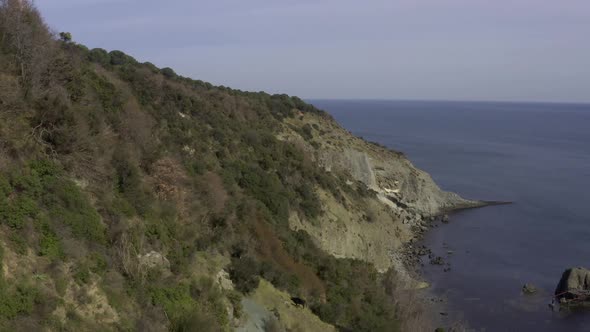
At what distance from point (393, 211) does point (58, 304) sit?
49895 mm

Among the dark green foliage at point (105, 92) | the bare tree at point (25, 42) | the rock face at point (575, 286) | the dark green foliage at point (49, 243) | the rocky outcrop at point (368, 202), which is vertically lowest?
the rock face at point (575, 286)

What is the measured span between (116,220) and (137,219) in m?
1.26

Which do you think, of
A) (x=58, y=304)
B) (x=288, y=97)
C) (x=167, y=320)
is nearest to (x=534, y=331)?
(x=167, y=320)

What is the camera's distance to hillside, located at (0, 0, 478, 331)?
11523 millimetres

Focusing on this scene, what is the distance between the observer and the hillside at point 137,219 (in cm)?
1152

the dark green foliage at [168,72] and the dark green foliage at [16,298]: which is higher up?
the dark green foliage at [168,72]

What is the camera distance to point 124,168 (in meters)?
16.2

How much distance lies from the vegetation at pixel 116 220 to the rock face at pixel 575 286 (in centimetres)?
2225

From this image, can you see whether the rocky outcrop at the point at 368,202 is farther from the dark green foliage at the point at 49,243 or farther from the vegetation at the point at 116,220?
the dark green foliage at the point at 49,243

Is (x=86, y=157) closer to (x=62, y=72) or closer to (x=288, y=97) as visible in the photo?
(x=62, y=72)

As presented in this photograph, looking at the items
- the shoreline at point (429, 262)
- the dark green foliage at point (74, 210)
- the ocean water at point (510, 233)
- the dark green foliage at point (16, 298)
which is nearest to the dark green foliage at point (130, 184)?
the dark green foliage at point (74, 210)

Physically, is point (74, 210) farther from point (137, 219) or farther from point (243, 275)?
point (243, 275)

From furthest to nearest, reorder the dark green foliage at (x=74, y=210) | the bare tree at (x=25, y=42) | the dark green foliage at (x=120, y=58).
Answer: the dark green foliage at (x=120, y=58) < the bare tree at (x=25, y=42) < the dark green foliage at (x=74, y=210)

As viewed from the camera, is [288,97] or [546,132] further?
[546,132]
